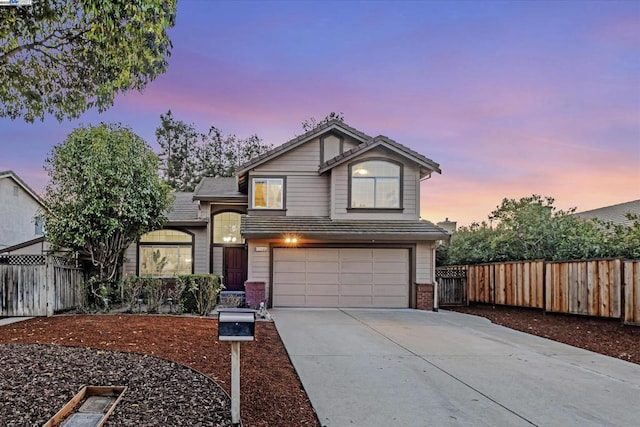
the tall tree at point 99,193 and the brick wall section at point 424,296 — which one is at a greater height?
the tall tree at point 99,193

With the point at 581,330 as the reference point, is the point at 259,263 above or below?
above

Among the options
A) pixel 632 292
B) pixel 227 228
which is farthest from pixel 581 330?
pixel 227 228

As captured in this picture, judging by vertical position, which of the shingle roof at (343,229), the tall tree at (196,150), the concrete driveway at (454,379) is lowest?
the concrete driveway at (454,379)

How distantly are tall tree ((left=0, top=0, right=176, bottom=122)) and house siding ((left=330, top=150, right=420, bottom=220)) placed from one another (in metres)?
8.33

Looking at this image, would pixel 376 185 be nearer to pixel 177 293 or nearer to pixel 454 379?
pixel 177 293

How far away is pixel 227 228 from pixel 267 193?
3574mm

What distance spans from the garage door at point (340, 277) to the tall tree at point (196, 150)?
2356cm

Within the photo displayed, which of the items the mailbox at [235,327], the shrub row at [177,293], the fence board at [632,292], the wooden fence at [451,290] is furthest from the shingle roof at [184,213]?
the fence board at [632,292]

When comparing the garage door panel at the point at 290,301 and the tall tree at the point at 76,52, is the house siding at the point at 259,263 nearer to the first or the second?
the garage door panel at the point at 290,301

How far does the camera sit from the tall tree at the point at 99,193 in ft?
36.7

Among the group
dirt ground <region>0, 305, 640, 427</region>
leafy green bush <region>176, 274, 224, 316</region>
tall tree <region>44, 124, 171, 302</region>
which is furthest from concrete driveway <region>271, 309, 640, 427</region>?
tall tree <region>44, 124, 171, 302</region>

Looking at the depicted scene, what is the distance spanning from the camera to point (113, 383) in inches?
188

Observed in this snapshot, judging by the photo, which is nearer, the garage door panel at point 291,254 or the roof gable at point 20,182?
the garage door panel at point 291,254

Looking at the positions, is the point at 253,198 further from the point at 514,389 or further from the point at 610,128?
the point at 610,128
